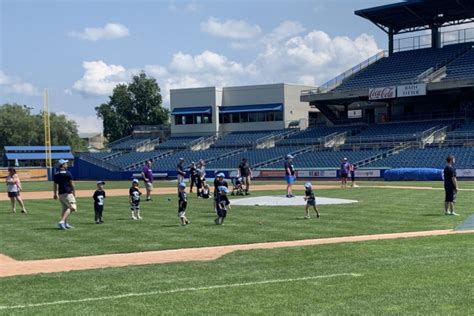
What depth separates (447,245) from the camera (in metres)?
13.1

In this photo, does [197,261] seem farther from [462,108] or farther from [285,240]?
[462,108]

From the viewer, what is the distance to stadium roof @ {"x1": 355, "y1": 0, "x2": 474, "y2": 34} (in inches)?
2261

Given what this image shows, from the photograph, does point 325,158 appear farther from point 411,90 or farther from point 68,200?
point 68,200

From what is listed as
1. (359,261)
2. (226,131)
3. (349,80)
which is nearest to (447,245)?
(359,261)

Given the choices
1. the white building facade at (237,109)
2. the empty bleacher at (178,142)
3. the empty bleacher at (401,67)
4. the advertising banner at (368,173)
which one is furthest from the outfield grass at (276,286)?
the empty bleacher at (178,142)

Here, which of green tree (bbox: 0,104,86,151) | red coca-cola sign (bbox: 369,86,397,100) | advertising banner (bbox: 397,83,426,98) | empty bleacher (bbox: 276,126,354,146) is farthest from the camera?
green tree (bbox: 0,104,86,151)

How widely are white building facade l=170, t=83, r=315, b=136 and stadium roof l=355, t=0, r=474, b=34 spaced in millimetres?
13663

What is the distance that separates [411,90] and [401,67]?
741cm

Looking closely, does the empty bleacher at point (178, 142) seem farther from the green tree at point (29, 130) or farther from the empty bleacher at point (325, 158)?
the green tree at point (29, 130)

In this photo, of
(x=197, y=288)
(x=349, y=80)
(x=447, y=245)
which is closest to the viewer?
(x=197, y=288)

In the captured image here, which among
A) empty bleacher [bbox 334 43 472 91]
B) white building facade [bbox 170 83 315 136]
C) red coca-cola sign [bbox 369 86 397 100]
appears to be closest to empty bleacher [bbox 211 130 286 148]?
white building facade [bbox 170 83 315 136]

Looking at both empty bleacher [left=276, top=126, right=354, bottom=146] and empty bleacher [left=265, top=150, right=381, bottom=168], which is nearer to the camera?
empty bleacher [left=265, top=150, right=381, bottom=168]

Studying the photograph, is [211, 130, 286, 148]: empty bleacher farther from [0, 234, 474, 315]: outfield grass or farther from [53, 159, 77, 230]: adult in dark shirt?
[0, 234, 474, 315]: outfield grass

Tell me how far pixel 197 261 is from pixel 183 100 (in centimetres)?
6763
